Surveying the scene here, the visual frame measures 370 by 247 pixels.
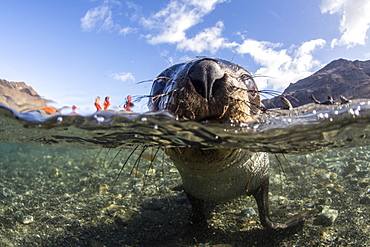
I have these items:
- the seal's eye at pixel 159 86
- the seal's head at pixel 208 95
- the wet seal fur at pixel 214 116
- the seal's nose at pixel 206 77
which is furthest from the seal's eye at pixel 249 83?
the seal's eye at pixel 159 86

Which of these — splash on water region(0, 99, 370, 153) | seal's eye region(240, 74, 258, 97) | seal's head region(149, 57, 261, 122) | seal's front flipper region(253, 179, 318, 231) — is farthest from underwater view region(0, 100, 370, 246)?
seal's eye region(240, 74, 258, 97)

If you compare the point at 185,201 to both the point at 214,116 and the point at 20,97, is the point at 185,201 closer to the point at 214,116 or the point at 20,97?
the point at 214,116

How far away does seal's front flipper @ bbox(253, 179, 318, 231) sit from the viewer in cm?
384

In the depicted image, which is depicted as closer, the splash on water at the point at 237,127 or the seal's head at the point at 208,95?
the seal's head at the point at 208,95

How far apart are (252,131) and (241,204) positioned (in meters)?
2.35

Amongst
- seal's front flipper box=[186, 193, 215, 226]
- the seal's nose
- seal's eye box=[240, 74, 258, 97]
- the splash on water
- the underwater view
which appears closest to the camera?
the seal's nose

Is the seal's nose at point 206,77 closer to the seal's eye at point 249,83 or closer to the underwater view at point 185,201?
the underwater view at point 185,201

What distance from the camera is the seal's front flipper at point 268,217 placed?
3838 millimetres

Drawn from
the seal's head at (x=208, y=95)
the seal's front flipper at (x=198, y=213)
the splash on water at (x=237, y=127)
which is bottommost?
the seal's front flipper at (x=198, y=213)

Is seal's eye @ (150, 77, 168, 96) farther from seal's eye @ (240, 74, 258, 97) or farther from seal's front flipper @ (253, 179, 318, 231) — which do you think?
seal's front flipper @ (253, 179, 318, 231)

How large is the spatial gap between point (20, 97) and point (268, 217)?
4193 millimetres

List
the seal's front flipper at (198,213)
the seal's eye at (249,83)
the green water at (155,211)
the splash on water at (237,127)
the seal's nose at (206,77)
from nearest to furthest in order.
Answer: the seal's nose at (206,77) → the splash on water at (237,127) → the seal's eye at (249,83) → the green water at (155,211) → the seal's front flipper at (198,213)

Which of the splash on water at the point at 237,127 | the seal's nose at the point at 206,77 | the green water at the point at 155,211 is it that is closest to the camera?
the seal's nose at the point at 206,77

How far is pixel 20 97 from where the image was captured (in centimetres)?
398
